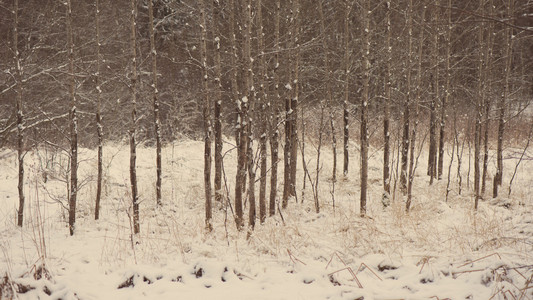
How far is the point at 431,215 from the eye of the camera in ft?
29.5

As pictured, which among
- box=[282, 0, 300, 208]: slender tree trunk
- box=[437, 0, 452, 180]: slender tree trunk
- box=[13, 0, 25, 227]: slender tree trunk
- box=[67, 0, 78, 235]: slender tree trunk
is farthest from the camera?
box=[437, 0, 452, 180]: slender tree trunk

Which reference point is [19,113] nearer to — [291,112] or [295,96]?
[291,112]

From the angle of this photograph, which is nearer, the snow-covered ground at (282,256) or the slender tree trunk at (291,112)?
the snow-covered ground at (282,256)

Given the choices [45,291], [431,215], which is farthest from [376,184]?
[45,291]

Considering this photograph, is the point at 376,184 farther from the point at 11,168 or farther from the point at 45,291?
the point at 11,168

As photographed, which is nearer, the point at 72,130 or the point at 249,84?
the point at 249,84

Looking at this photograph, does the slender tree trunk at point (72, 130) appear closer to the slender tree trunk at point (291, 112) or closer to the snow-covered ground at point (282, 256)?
the snow-covered ground at point (282, 256)

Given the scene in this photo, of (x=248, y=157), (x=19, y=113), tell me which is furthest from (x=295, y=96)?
(x=19, y=113)

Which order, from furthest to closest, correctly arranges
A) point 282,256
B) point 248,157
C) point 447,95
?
1. point 447,95
2. point 248,157
3. point 282,256

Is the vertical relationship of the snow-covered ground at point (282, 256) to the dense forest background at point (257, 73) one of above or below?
below

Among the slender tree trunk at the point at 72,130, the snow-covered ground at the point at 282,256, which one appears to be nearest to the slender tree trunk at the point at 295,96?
the snow-covered ground at the point at 282,256

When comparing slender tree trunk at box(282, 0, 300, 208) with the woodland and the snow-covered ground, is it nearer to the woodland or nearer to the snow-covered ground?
the woodland

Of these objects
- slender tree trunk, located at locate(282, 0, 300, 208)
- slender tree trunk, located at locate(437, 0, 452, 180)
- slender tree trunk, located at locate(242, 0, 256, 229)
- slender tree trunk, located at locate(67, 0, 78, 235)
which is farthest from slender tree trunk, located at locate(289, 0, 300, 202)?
slender tree trunk, located at locate(67, 0, 78, 235)

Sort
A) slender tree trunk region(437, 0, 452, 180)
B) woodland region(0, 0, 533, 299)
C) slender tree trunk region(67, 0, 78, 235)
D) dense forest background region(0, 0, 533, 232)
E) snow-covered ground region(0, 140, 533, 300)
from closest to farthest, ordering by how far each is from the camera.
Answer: snow-covered ground region(0, 140, 533, 300), woodland region(0, 0, 533, 299), slender tree trunk region(67, 0, 78, 235), dense forest background region(0, 0, 533, 232), slender tree trunk region(437, 0, 452, 180)
